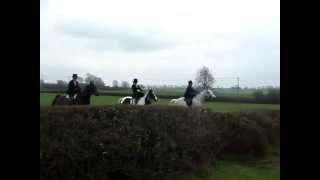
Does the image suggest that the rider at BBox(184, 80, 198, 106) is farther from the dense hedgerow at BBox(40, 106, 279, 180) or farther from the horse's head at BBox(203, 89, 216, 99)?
the dense hedgerow at BBox(40, 106, 279, 180)

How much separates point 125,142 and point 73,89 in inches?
189

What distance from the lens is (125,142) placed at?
7.58 m

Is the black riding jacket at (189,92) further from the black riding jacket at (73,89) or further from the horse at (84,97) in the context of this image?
the black riding jacket at (73,89)

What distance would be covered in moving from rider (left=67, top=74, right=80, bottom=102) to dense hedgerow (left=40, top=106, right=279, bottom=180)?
3.62 meters

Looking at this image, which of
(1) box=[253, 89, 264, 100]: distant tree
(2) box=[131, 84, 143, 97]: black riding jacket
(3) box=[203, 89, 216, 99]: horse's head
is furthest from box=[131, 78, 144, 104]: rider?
(1) box=[253, 89, 264, 100]: distant tree

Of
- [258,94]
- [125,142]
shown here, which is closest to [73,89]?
[258,94]

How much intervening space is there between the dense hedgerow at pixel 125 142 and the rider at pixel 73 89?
362 cm

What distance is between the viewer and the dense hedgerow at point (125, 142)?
710 cm

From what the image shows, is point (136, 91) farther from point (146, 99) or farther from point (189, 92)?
point (189, 92)
